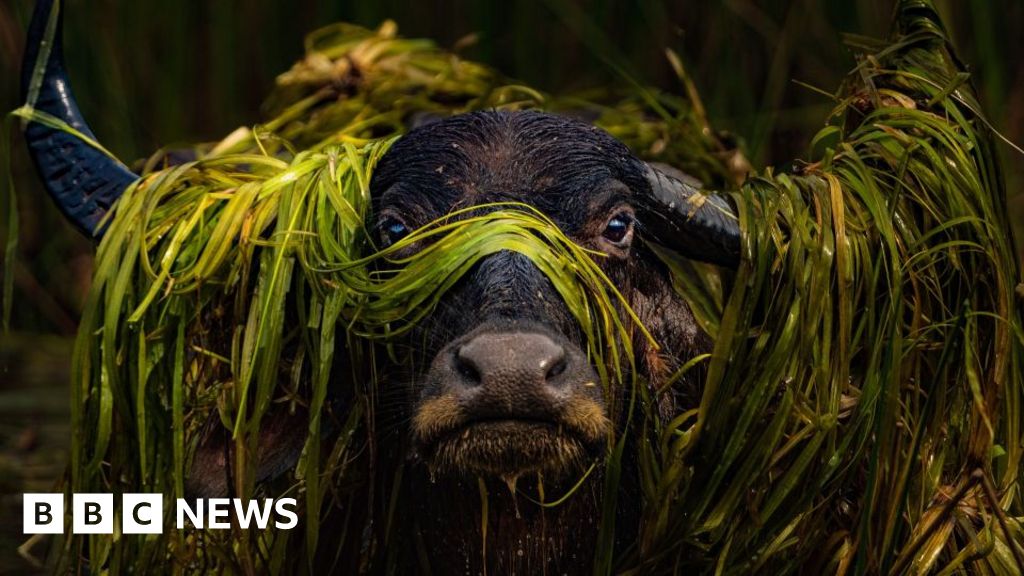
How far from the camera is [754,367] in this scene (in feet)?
10.1

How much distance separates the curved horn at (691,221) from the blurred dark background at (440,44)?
2.09 m

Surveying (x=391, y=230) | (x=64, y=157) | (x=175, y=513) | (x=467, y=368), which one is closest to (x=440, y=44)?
(x=64, y=157)

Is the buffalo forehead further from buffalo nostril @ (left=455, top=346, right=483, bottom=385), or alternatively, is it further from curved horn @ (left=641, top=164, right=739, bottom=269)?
buffalo nostril @ (left=455, top=346, right=483, bottom=385)

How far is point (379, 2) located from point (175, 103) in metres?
0.94

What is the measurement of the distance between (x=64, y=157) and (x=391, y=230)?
2.57ft

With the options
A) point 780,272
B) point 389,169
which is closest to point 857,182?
point 780,272

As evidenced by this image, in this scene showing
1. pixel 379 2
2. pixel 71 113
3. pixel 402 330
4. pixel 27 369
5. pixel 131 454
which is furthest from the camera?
pixel 379 2

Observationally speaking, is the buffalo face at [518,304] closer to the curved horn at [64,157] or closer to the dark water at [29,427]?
the curved horn at [64,157]

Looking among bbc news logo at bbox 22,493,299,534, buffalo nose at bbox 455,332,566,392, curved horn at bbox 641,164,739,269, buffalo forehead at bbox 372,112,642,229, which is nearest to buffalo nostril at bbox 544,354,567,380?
buffalo nose at bbox 455,332,566,392

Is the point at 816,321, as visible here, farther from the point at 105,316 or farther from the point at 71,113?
the point at 71,113

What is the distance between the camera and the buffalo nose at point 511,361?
276 centimetres

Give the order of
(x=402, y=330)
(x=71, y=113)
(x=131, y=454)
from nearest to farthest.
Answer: (x=402, y=330), (x=131, y=454), (x=71, y=113)

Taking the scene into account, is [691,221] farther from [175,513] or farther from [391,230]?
[175,513]

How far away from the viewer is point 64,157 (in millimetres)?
3461
